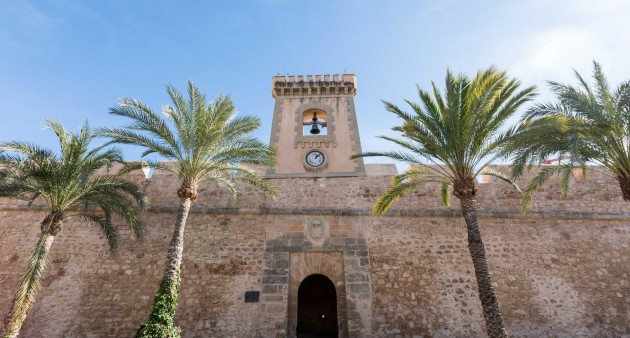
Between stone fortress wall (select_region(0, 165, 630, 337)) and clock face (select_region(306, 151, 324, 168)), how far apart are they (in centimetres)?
74

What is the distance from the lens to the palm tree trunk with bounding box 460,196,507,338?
675cm

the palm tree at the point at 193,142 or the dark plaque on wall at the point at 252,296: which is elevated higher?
the palm tree at the point at 193,142

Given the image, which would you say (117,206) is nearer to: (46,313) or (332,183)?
(46,313)

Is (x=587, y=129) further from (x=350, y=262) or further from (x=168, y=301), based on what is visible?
(x=168, y=301)

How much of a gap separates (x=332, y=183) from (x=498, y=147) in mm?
4935

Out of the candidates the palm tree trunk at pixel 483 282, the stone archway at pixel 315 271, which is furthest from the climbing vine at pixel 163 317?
the palm tree trunk at pixel 483 282

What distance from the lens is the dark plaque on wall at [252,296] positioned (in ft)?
31.1

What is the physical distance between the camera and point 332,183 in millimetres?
11414

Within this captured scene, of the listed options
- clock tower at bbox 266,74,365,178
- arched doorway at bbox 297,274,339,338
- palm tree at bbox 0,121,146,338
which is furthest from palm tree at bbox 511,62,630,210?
palm tree at bbox 0,121,146,338

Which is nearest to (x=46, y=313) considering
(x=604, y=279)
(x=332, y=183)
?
(x=332, y=183)

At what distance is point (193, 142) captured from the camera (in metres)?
8.76

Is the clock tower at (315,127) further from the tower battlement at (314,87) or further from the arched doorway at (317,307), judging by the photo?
the arched doorway at (317,307)

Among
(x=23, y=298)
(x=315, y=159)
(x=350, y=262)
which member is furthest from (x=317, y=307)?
(x=23, y=298)

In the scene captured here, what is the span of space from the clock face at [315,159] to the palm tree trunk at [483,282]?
16.7 ft
